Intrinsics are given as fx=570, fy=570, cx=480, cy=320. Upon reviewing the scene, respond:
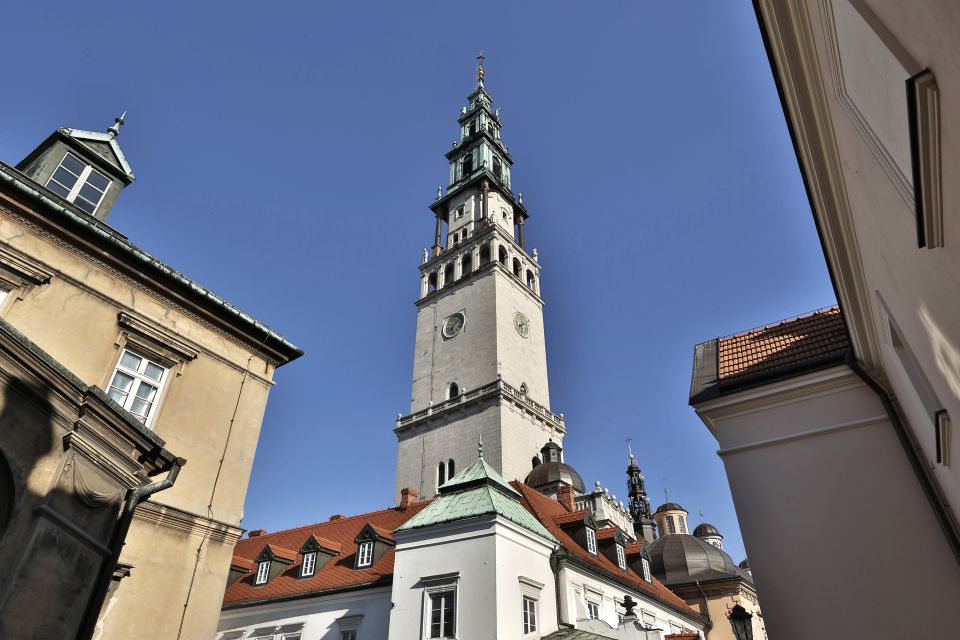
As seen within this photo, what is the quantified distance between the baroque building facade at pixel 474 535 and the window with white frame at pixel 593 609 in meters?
0.07

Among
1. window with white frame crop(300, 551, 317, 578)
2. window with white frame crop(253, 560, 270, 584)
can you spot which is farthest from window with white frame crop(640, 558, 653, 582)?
window with white frame crop(253, 560, 270, 584)

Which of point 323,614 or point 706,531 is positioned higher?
point 706,531

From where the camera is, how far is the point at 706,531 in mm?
73375

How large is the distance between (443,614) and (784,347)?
12.4 meters

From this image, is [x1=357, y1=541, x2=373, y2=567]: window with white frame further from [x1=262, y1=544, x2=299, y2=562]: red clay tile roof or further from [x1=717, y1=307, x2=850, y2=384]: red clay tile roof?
[x1=717, y1=307, x2=850, y2=384]: red clay tile roof

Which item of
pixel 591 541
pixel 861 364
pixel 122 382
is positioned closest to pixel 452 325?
pixel 591 541

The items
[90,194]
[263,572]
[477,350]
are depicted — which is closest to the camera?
[90,194]

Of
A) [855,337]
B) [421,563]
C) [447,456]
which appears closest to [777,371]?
[855,337]

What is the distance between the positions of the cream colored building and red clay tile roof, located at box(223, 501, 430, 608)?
30.9ft

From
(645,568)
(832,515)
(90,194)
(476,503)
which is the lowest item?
(832,515)

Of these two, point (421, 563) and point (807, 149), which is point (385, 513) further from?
point (807, 149)

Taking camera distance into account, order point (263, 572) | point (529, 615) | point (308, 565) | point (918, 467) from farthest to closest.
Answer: point (263, 572) → point (308, 565) → point (529, 615) → point (918, 467)

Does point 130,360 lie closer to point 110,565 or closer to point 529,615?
point 110,565

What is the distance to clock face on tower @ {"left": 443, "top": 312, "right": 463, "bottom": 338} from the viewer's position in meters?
48.3
